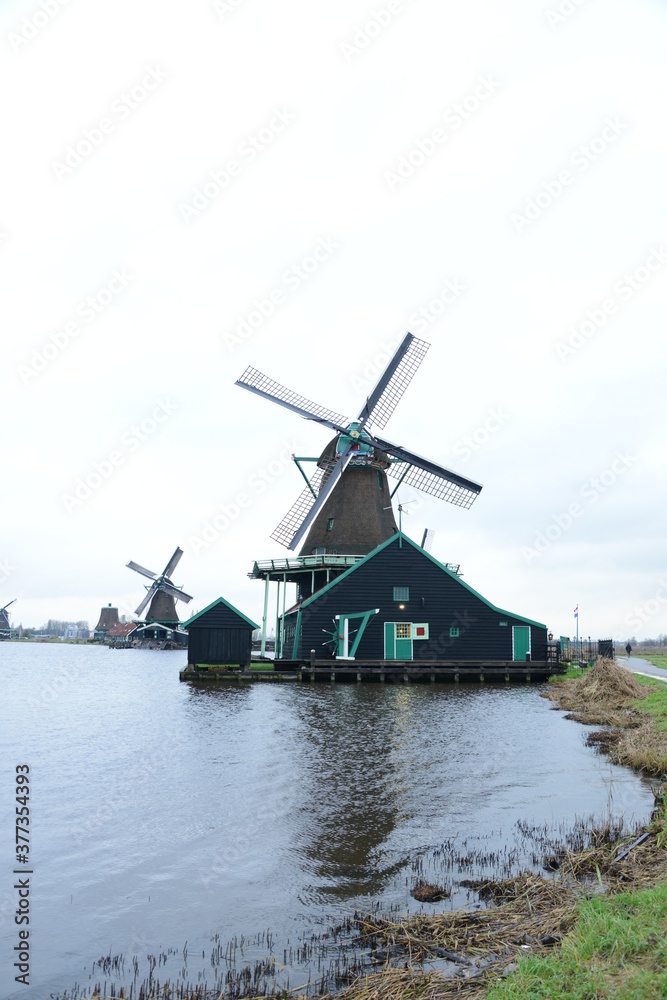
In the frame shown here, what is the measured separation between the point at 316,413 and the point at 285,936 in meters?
35.1

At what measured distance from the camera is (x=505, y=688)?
105 feet

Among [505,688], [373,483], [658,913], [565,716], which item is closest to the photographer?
[658,913]

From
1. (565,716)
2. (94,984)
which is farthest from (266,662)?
(94,984)

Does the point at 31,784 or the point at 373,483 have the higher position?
the point at 373,483

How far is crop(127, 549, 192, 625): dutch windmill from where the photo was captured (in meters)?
89.2

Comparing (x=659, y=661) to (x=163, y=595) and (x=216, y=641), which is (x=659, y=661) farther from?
(x=163, y=595)

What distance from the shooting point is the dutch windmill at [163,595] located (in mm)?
89188

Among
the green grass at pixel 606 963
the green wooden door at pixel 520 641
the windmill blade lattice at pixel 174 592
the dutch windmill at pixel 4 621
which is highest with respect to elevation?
the windmill blade lattice at pixel 174 592

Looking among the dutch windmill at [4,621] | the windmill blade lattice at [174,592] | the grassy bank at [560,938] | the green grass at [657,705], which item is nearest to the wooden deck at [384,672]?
the green grass at [657,705]

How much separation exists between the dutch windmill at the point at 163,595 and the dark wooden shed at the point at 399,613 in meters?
54.5

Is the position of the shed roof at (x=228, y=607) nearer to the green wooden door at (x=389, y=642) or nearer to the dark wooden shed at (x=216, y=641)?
the dark wooden shed at (x=216, y=641)

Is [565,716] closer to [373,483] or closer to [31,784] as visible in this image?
[31,784]

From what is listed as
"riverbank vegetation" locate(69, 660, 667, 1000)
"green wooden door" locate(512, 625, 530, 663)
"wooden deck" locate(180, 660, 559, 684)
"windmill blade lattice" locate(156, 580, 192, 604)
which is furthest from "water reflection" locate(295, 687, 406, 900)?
"windmill blade lattice" locate(156, 580, 192, 604)

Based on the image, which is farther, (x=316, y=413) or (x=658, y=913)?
(x=316, y=413)
